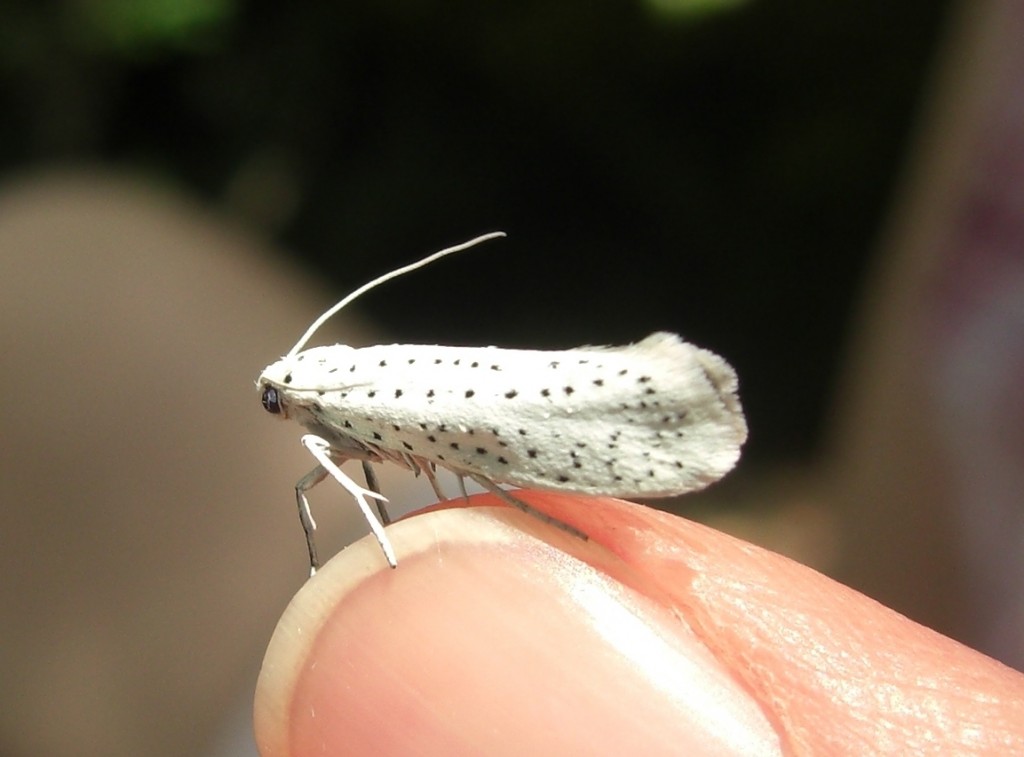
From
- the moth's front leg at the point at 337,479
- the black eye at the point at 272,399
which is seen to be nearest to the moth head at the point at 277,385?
the black eye at the point at 272,399

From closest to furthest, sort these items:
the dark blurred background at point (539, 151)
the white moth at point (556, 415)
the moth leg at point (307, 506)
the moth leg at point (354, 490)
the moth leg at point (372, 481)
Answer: the white moth at point (556, 415) → the moth leg at point (354, 490) → the moth leg at point (307, 506) → the moth leg at point (372, 481) → the dark blurred background at point (539, 151)

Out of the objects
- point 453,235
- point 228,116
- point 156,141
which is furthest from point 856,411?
point 156,141

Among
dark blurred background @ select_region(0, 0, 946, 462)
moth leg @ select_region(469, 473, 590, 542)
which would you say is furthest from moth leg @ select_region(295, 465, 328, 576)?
dark blurred background @ select_region(0, 0, 946, 462)

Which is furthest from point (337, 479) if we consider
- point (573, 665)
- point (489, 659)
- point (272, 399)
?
point (573, 665)

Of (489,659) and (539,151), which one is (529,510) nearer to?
(489,659)

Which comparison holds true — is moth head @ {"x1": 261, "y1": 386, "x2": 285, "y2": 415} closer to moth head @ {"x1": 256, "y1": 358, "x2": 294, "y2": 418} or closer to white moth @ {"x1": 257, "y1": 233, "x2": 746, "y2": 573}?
moth head @ {"x1": 256, "y1": 358, "x2": 294, "y2": 418}

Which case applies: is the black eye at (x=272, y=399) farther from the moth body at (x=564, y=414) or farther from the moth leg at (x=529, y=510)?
the moth leg at (x=529, y=510)

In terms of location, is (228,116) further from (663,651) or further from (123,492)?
(663,651)

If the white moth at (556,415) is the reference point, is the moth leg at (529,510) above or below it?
below
